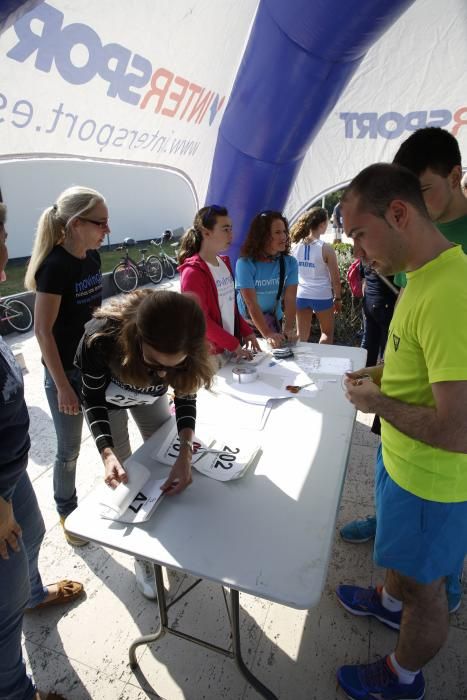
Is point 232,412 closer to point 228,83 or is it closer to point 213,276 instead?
point 213,276

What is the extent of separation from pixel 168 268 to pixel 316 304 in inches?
289

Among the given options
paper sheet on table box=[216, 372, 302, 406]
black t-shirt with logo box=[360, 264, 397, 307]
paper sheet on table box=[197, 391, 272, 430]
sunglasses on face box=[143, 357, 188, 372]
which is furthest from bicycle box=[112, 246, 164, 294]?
sunglasses on face box=[143, 357, 188, 372]

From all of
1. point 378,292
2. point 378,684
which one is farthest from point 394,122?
point 378,684

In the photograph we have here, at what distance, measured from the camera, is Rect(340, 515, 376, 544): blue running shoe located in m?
1.98

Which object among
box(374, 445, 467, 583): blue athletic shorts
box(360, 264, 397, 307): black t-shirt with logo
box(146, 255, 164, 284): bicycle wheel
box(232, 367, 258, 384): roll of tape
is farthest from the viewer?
box(146, 255, 164, 284): bicycle wheel

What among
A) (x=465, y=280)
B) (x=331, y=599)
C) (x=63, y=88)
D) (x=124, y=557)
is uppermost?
(x=63, y=88)

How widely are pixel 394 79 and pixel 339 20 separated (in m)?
2.01

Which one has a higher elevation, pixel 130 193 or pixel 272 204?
pixel 272 204

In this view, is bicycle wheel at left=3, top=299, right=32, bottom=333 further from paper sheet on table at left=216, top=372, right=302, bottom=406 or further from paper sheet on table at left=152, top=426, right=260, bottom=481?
paper sheet on table at left=152, top=426, right=260, bottom=481

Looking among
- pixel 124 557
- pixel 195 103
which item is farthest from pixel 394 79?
pixel 124 557

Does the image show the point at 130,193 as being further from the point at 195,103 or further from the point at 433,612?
the point at 433,612

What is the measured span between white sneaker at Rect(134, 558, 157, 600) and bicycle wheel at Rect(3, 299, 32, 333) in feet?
16.7

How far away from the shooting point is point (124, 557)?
1.96m

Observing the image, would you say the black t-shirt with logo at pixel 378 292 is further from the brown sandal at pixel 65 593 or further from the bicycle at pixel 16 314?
the bicycle at pixel 16 314
